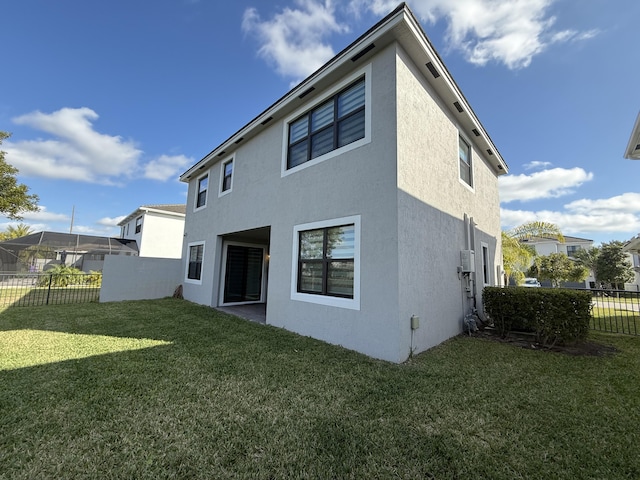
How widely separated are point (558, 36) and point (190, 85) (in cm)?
1183

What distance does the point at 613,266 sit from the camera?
2362 cm

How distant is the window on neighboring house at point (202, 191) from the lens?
37.6 ft

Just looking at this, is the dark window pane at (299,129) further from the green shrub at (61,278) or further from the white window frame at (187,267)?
the green shrub at (61,278)

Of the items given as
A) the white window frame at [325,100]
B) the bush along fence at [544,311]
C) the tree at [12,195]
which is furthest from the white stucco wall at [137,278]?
the tree at [12,195]

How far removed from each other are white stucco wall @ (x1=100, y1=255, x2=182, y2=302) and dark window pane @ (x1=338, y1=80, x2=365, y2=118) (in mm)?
9907

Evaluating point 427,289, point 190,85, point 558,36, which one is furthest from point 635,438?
point 190,85

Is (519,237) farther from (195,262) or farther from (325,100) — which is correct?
(195,262)

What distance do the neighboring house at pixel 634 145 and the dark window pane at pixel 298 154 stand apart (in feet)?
30.9

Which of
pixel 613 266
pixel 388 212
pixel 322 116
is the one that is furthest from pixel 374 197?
pixel 613 266

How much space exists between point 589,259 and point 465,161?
3007 cm

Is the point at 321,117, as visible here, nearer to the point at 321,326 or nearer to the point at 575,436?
the point at 321,326

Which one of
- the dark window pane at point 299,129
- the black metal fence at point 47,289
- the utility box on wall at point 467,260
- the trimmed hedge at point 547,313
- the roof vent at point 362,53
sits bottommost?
the black metal fence at point 47,289

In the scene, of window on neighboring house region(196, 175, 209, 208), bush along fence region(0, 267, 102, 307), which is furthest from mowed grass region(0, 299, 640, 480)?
bush along fence region(0, 267, 102, 307)

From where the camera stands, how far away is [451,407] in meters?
3.03
